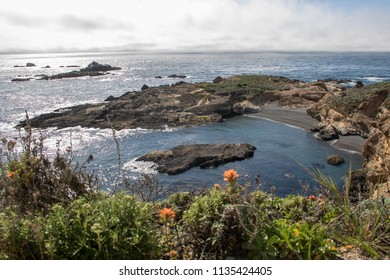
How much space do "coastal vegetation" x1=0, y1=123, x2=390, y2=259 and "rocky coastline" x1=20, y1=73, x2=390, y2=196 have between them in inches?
666

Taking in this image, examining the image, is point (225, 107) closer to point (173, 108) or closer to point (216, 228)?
point (173, 108)

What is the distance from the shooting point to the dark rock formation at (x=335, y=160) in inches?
725

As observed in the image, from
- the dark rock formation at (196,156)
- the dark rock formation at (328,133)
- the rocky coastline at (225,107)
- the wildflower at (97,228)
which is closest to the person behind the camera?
the wildflower at (97,228)

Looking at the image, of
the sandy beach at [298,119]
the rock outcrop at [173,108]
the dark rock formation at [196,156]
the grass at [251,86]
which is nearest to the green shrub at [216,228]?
the dark rock formation at [196,156]

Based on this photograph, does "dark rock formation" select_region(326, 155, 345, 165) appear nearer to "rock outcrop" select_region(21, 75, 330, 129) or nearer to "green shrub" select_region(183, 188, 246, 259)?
"rock outcrop" select_region(21, 75, 330, 129)

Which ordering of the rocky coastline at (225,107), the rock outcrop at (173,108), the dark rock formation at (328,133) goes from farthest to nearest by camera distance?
the rock outcrop at (173,108)
the rocky coastline at (225,107)
the dark rock formation at (328,133)

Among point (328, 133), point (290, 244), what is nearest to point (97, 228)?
point (290, 244)

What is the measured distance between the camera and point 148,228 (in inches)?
120

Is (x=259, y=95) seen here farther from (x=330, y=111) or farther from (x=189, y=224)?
(x=189, y=224)

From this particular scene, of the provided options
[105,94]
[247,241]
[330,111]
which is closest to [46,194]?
[247,241]

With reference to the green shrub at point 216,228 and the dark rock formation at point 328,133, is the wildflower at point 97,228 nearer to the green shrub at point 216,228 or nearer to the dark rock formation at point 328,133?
the green shrub at point 216,228

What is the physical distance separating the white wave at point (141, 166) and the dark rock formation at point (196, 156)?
1.05 feet

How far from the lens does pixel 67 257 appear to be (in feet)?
9.37
